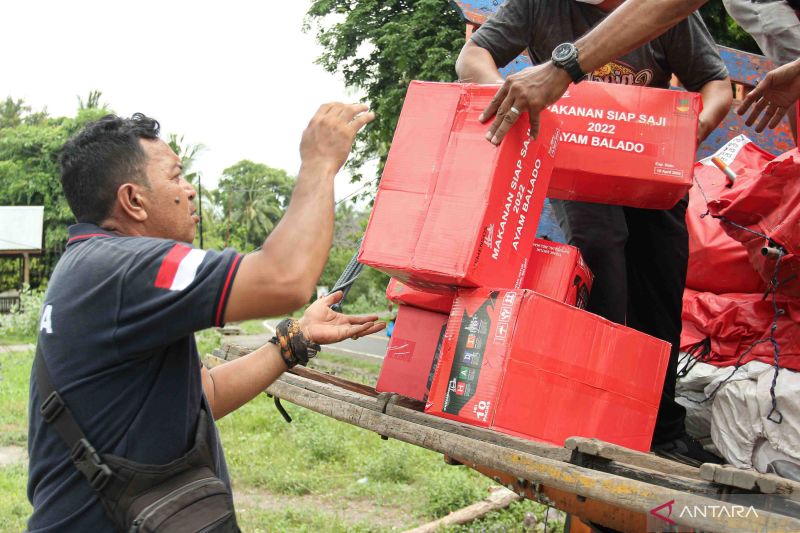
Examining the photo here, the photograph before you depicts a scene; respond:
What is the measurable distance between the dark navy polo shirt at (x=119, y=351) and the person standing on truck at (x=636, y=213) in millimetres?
1468

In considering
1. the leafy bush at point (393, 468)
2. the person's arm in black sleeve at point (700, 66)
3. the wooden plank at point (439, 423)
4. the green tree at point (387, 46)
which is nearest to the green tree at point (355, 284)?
the green tree at point (387, 46)

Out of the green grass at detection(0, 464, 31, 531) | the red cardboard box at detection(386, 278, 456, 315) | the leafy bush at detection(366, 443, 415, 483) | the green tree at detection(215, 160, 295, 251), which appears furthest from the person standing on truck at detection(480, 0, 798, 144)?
the green tree at detection(215, 160, 295, 251)

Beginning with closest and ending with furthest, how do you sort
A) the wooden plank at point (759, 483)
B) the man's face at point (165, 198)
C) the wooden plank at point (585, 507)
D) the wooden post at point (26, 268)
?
the wooden plank at point (759, 483) < the man's face at point (165, 198) < the wooden plank at point (585, 507) < the wooden post at point (26, 268)

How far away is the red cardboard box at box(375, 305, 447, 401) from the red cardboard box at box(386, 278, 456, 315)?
0.03 meters

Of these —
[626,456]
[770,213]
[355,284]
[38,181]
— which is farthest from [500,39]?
[38,181]

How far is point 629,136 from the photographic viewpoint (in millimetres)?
2557

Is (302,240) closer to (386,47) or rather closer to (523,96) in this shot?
(523,96)

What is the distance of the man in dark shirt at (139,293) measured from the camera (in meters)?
1.62

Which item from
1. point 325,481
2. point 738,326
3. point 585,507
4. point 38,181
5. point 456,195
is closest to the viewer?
point 585,507

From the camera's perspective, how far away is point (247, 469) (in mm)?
7406

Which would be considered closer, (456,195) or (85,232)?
(85,232)

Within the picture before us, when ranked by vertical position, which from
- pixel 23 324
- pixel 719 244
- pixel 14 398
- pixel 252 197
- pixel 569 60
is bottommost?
pixel 23 324

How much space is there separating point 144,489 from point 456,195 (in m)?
1.17

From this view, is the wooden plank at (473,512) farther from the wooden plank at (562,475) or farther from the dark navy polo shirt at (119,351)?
the dark navy polo shirt at (119,351)
